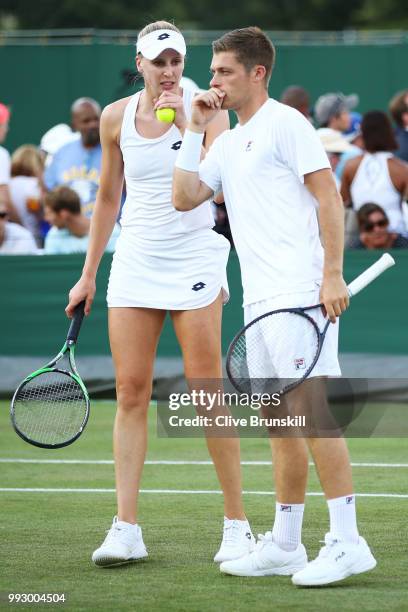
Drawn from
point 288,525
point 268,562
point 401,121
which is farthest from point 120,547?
point 401,121

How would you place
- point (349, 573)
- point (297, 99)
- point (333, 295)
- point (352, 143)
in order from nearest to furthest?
point (333, 295) → point (349, 573) → point (297, 99) → point (352, 143)

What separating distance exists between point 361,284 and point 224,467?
3.49 ft

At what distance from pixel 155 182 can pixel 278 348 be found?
3.48 ft

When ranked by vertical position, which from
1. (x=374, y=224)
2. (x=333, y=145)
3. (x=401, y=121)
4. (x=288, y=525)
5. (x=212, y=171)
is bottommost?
(x=288, y=525)

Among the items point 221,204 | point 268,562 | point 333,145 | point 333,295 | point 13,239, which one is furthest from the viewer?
point 333,145

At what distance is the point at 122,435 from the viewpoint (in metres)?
6.13

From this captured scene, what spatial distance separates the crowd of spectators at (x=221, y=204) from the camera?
11055mm

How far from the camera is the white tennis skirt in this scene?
19.9 feet

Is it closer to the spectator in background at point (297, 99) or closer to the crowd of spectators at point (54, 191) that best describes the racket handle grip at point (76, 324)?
the crowd of spectators at point (54, 191)

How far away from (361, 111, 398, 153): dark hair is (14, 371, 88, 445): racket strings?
5.51 m

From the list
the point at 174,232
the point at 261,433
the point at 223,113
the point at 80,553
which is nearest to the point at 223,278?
the point at 174,232

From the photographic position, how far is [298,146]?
5355 mm

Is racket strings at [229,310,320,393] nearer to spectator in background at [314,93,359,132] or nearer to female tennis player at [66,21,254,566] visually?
female tennis player at [66,21,254,566]

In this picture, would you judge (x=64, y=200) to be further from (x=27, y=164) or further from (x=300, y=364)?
(x=300, y=364)
